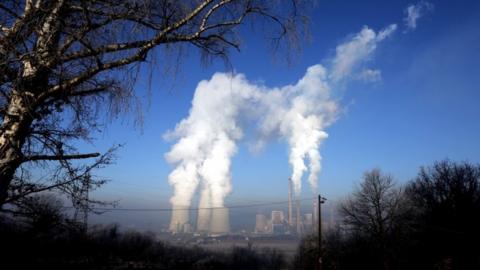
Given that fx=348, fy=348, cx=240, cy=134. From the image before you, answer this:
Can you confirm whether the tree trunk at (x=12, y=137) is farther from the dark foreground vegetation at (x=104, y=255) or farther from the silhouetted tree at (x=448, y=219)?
the silhouetted tree at (x=448, y=219)

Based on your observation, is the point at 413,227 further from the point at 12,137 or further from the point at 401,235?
the point at 12,137

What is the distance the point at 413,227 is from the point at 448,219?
12.8 feet

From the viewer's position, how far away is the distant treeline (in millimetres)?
37469

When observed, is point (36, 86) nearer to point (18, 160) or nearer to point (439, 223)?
point (18, 160)

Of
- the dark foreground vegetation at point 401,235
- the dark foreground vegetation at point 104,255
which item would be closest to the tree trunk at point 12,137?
the dark foreground vegetation at point 104,255

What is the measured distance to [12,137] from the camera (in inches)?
120

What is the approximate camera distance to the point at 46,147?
353 cm

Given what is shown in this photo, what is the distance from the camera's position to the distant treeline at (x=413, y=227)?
1475 inches

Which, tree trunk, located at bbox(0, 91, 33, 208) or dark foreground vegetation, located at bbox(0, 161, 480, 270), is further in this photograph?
dark foreground vegetation, located at bbox(0, 161, 480, 270)

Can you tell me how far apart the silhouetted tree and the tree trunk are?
4008 cm

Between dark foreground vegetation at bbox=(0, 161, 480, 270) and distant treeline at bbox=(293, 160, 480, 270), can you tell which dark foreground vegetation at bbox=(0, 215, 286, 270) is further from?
distant treeline at bbox=(293, 160, 480, 270)

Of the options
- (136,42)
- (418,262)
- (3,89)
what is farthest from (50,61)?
(418,262)

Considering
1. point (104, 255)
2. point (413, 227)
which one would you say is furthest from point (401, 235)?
point (104, 255)

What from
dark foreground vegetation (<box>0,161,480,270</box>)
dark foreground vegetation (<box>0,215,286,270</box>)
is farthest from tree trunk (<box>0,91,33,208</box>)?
dark foreground vegetation (<box>0,161,480,270</box>)
